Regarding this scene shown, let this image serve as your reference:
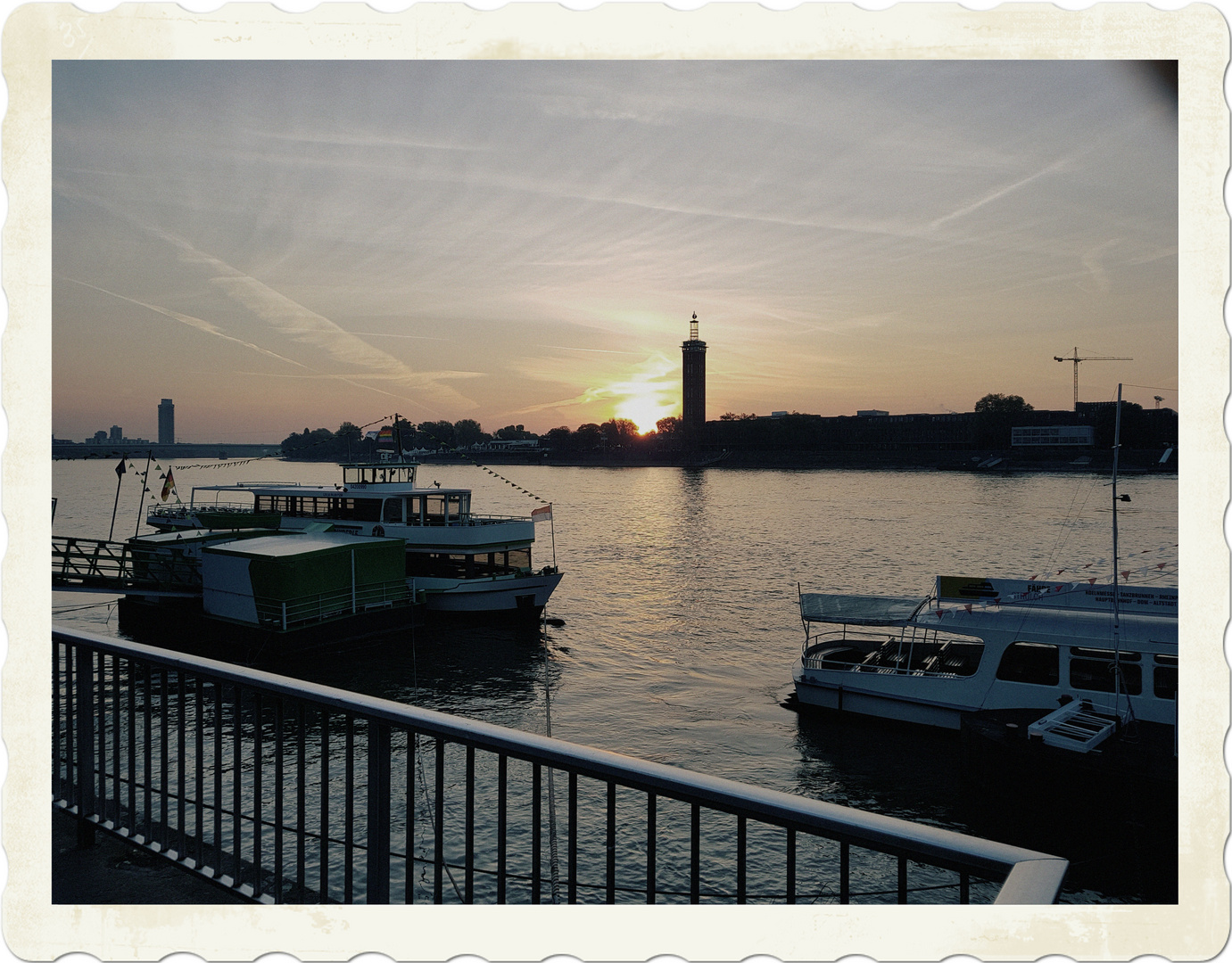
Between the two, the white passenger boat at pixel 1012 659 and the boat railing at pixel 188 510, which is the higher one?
the boat railing at pixel 188 510

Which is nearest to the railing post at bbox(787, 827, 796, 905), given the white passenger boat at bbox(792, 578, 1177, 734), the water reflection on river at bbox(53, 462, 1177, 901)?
the water reflection on river at bbox(53, 462, 1177, 901)

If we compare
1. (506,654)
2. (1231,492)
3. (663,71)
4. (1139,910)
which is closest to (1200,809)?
(1139,910)

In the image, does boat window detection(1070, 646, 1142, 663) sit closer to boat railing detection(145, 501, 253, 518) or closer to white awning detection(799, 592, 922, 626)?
white awning detection(799, 592, 922, 626)

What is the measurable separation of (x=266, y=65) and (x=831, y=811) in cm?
416

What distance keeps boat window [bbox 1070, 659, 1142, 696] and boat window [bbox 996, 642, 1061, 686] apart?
14.9 inches

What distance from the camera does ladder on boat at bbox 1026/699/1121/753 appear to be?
50.4ft

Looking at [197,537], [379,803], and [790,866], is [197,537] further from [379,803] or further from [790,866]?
[790,866]

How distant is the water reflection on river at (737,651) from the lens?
57.0 ft

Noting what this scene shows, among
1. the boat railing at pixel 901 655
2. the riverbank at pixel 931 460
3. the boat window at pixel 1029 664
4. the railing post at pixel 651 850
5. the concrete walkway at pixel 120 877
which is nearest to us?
the railing post at pixel 651 850

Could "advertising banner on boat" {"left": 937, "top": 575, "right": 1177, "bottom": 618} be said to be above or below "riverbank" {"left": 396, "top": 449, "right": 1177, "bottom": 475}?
below

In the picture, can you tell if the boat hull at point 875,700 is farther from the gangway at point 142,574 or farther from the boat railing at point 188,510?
the boat railing at point 188,510

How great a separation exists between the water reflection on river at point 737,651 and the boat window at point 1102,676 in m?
3.02

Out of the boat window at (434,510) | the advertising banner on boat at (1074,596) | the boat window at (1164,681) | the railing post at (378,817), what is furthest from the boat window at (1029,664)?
the boat window at (434,510)

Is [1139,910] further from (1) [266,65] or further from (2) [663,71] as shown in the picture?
(1) [266,65]
